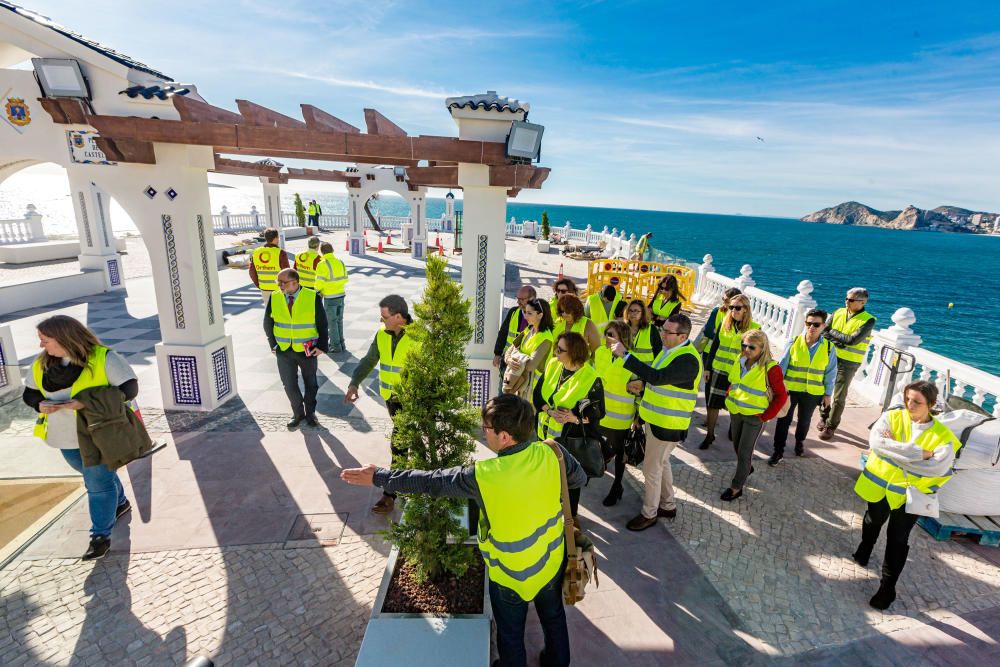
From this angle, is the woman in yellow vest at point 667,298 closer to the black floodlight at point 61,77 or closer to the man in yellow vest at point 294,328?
the man in yellow vest at point 294,328

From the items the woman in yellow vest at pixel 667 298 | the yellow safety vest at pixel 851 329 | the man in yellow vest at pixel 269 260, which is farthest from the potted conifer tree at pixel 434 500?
the man in yellow vest at pixel 269 260

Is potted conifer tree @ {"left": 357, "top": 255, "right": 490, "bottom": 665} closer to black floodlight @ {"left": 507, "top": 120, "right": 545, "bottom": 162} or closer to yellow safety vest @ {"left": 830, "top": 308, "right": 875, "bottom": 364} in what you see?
black floodlight @ {"left": 507, "top": 120, "right": 545, "bottom": 162}

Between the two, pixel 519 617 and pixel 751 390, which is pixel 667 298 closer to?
pixel 751 390

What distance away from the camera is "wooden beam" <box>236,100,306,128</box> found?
486cm

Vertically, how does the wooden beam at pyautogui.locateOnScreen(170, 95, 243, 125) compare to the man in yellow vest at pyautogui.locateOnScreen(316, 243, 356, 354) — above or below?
above

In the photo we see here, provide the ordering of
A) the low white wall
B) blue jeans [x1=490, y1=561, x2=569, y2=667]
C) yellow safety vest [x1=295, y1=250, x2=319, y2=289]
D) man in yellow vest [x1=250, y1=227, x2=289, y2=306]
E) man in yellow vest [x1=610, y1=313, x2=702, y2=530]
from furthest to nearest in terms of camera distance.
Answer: the low white wall
yellow safety vest [x1=295, y1=250, x2=319, y2=289]
man in yellow vest [x1=250, y1=227, x2=289, y2=306]
man in yellow vest [x1=610, y1=313, x2=702, y2=530]
blue jeans [x1=490, y1=561, x2=569, y2=667]

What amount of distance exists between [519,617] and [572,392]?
1.50 meters

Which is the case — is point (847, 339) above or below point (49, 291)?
above

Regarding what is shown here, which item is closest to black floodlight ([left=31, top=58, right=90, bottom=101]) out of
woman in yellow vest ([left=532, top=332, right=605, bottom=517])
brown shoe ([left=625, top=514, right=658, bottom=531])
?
woman in yellow vest ([left=532, top=332, right=605, bottom=517])

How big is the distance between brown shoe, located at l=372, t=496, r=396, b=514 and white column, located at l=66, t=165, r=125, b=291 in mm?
12792

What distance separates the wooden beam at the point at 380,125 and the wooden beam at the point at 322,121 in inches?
10.5

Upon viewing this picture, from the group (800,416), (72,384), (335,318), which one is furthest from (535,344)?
(335,318)

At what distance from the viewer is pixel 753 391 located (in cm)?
443

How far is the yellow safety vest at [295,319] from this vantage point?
546 centimetres
